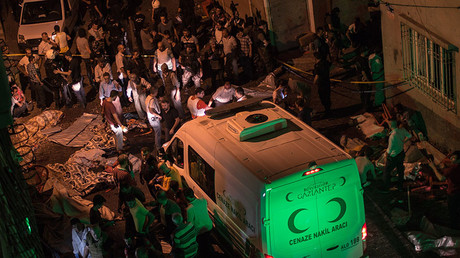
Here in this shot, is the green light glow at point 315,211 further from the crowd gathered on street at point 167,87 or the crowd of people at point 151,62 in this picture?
the crowd of people at point 151,62

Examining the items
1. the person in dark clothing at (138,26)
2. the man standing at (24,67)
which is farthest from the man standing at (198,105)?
the person in dark clothing at (138,26)

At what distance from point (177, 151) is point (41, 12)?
42.4 feet

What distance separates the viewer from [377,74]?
1505 cm

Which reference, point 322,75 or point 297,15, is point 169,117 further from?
point 297,15

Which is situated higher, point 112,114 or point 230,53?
point 230,53

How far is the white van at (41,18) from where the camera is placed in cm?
2138

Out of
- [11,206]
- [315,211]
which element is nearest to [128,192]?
[315,211]

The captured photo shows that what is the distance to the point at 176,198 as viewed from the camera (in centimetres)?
1099

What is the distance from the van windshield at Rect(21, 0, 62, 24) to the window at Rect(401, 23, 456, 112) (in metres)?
13.2

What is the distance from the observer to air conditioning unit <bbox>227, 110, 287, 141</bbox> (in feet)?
33.0

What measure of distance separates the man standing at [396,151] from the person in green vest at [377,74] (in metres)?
3.60

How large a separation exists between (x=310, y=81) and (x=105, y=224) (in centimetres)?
875

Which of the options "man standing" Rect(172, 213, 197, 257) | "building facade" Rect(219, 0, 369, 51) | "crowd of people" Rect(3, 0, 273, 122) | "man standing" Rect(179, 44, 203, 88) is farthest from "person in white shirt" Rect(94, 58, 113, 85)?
"man standing" Rect(172, 213, 197, 257)

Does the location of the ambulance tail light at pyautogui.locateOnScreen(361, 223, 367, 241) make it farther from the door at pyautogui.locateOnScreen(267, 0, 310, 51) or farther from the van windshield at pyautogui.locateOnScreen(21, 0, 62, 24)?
the van windshield at pyautogui.locateOnScreen(21, 0, 62, 24)
